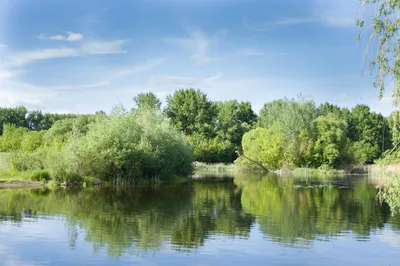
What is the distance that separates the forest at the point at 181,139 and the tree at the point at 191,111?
0.68 feet

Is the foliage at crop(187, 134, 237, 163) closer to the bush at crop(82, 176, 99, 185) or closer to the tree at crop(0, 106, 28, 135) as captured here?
the bush at crop(82, 176, 99, 185)

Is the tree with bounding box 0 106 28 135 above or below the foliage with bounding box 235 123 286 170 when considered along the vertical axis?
above

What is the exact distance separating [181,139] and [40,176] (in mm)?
17464

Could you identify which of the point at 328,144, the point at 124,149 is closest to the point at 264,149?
the point at 328,144

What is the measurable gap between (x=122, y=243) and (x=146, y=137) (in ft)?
85.5

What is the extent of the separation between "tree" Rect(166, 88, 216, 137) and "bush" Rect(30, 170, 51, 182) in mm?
53628

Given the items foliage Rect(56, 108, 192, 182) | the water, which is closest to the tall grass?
foliage Rect(56, 108, 192, 182)

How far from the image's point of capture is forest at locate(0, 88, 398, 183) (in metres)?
35.9

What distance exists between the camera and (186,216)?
21094mm

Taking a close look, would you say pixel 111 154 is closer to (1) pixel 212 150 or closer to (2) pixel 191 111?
(1) pixel 212 150

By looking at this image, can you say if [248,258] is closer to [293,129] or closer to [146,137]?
[146,137]

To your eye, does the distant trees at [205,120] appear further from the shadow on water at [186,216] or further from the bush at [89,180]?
the shadow on water at [186,216]

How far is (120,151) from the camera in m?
36.3

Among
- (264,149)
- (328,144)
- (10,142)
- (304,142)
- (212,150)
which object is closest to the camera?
(10,142)
